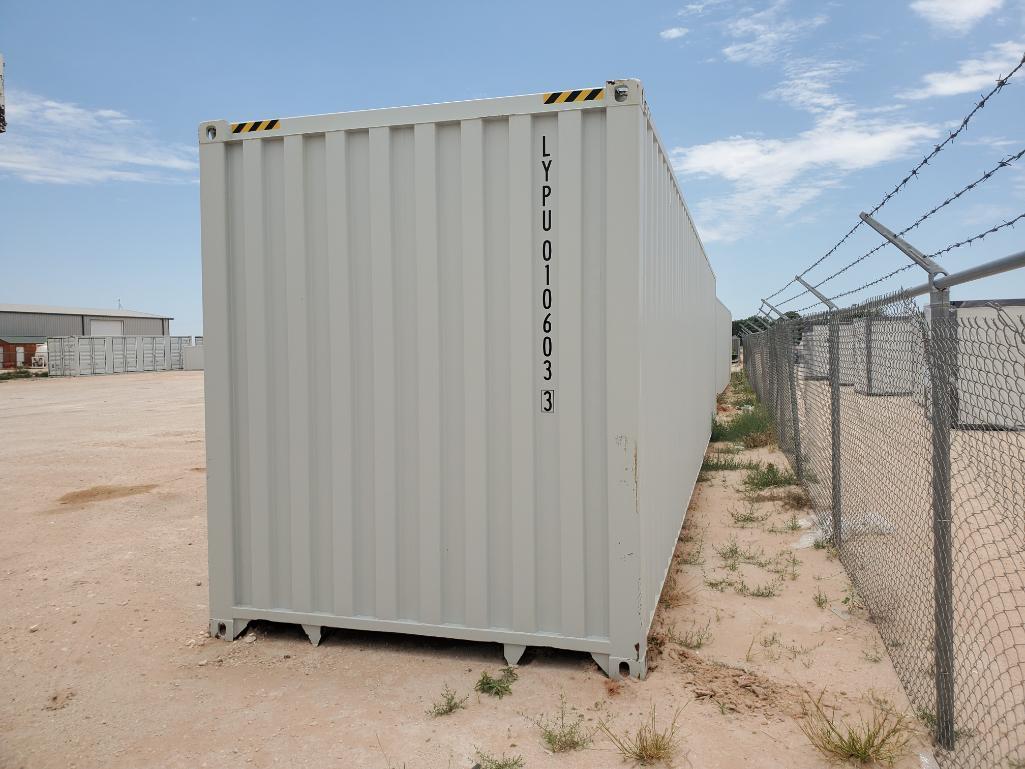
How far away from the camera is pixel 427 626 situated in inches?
164

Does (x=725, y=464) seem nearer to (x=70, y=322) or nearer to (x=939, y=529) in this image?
(x=939, y=529)

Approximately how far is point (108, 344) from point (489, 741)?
45638mm

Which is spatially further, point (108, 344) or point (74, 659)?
point (108, 344)

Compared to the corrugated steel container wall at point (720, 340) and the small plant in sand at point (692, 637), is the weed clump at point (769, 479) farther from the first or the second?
the corrugated steel container wall at point (720, 340)

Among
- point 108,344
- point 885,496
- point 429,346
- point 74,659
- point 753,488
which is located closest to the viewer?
point 429,346

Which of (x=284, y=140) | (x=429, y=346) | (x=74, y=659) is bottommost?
(x=74, y=659)

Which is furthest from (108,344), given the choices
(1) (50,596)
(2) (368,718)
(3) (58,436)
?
(2) (368,718)

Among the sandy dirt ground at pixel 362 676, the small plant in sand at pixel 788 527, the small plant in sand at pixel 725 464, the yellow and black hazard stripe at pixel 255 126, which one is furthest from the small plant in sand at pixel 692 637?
the small plant in sand at pixel 725 464

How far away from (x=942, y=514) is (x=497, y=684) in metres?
2.26

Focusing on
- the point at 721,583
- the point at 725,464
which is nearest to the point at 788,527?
the point at 721,583

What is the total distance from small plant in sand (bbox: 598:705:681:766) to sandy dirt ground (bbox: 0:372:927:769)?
0.05 meters

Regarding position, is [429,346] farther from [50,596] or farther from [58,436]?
[58,436]

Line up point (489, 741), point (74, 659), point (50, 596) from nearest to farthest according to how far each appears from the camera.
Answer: point (489, 741) < point (74, 659) < point (50, 596)

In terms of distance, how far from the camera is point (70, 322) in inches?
2402
